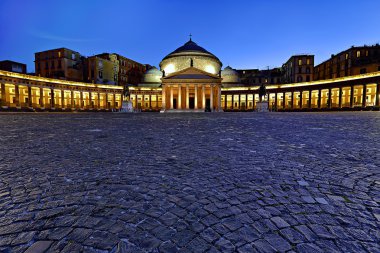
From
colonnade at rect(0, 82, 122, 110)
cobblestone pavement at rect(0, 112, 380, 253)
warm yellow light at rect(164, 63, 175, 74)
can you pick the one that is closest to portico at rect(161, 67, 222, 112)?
warm yellow light at rect(164, 63, 175, 74)

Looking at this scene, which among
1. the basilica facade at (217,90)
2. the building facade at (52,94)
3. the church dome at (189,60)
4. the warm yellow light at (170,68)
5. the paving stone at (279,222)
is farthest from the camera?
the warm yellow light at (170,68)

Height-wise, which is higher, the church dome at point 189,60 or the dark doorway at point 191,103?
the church dome at point 189,60

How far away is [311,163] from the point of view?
10.3 ft

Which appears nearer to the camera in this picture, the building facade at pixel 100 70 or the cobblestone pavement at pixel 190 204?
the cobblestone pavement at pixel 190 204

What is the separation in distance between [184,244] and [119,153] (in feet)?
9.42

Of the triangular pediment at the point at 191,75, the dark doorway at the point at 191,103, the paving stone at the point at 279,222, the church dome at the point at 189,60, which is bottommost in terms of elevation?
the paving stone at the point at 279,222

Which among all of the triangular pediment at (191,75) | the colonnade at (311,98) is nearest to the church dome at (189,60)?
the triangular pediment at (191,75)

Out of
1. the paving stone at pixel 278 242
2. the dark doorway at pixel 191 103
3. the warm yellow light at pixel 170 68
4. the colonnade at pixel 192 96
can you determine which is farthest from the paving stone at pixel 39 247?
the warm yellow light at pixel 170 68

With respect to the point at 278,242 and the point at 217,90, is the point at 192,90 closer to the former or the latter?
the point at 217,90

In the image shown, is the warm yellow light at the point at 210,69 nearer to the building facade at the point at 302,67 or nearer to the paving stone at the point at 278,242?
the building facade at the point at 302,67

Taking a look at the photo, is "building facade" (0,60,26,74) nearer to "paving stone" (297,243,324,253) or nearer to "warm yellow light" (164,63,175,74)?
"warm yellow light" (164,63,175,74)

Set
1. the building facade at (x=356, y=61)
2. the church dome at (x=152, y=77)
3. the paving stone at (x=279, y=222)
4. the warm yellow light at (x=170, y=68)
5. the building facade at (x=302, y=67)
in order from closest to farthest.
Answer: the paving stone at (x=279, y=222) → the building facade at (x=356, y=61) → the building facade at (x=302, y=67) → the warm yellow light at (x=170, y=68) → the church dome at (x=152, y=77)

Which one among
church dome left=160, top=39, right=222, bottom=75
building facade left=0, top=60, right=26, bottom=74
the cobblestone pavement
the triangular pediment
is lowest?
the cobblestone pavement

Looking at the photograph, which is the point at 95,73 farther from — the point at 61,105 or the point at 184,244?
the point at 184,244
